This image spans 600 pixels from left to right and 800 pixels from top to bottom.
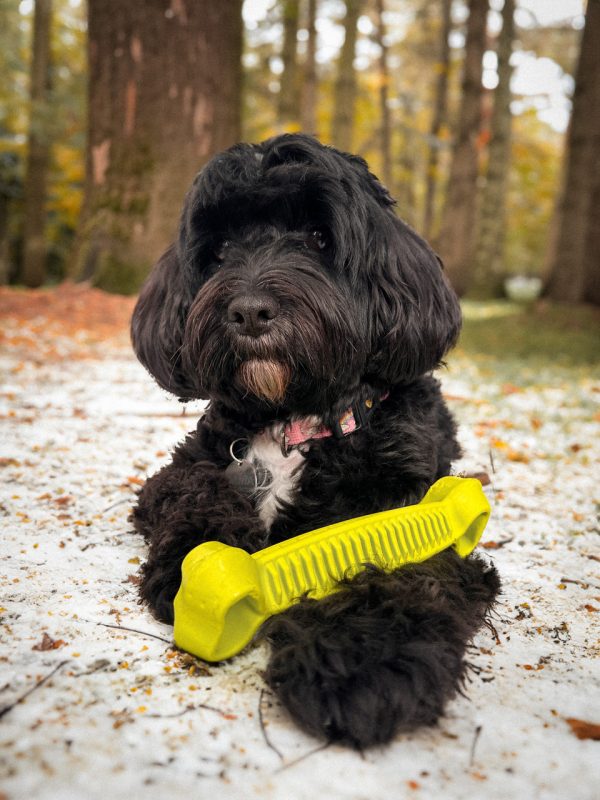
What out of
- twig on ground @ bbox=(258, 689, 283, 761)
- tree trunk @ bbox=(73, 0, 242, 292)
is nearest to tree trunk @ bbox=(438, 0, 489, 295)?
tree trunk @ bbox=(73, 0, 242, 292)

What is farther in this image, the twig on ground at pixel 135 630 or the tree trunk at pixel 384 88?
the tree trunk at pixel 384 88

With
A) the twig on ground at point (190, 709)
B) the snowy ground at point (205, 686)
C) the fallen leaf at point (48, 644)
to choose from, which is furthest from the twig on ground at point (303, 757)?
the fallen leaf at point (48, 644)

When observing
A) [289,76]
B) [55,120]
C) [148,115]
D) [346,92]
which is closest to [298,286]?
[148,115]

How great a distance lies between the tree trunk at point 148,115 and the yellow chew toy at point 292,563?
6.62 metres

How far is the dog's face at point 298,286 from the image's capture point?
7.58 feet

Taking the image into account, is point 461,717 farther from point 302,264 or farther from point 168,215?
point 168,215

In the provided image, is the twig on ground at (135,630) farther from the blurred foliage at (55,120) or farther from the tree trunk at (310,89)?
the blurred foliage at (55,120)

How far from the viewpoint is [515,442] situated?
4.73m

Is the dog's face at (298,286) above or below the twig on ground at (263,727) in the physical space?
above

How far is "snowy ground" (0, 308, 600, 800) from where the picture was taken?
1.45 metres

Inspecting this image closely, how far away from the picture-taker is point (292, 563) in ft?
6.45

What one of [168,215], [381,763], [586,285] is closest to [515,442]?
[381,763]

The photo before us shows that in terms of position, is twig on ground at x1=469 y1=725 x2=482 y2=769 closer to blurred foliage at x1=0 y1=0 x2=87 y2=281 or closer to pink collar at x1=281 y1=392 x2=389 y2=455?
pink collar at x1=281 y1=392 x2=389 y2=455

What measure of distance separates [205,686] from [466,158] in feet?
51.4
